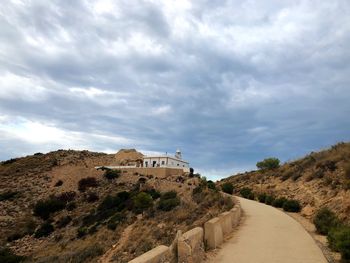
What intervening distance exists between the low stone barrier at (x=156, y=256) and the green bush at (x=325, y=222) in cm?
807

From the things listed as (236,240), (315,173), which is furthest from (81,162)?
(236,240)

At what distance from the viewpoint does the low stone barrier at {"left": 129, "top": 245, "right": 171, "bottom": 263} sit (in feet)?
20.9

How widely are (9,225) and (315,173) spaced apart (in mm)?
38320

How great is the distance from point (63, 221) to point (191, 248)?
39438 millimetres

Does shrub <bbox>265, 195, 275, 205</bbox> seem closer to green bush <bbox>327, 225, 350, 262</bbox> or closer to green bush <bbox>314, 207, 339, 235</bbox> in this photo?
green bush <bbox>314, 207, 339, 235</bbox>

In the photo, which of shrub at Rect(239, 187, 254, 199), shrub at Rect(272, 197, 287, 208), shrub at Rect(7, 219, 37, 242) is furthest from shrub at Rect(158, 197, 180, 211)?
shrub at Rect(7, 219, 37, 242)

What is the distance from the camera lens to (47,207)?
1943 inches

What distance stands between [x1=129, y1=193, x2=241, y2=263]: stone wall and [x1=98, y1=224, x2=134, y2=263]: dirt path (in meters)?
12.4

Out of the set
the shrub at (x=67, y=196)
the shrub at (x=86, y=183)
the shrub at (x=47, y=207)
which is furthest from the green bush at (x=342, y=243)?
the shrub at (x=86, y=183)

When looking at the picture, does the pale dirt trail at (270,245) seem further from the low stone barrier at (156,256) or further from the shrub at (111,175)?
the shrub at (111,175)

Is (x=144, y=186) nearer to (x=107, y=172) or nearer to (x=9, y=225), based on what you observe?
(x=107, y=172)

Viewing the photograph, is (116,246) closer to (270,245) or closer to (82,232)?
(82,232)

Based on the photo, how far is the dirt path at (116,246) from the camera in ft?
74.2

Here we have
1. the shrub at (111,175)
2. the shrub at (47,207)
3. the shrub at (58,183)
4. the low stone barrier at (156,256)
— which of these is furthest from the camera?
the shrub at (58,183)
